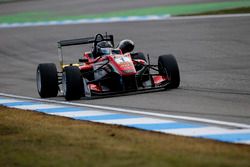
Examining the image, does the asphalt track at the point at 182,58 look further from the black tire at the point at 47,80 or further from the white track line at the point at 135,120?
the white track line at the point at 135,120

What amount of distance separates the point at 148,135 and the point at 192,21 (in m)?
17.9

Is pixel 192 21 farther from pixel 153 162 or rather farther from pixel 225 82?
pixel 153 162

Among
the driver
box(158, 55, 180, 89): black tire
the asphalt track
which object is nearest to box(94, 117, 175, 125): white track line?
the asphalt track

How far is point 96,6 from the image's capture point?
38.1 metres

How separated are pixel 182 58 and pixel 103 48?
193 inches

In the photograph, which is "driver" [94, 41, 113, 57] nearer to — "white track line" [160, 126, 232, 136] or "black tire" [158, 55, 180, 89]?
"black tire" [158, 55, 180, 89]

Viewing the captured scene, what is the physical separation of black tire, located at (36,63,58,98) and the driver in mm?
909

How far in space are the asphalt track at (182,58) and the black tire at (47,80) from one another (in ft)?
0.77

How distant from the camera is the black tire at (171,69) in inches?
524

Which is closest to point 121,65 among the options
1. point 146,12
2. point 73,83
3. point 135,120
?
point 73,83

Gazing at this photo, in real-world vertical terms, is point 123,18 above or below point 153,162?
below

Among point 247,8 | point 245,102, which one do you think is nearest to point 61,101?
point 245,102

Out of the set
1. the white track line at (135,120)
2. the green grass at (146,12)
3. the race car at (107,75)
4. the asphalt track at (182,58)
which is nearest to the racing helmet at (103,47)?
the race car at (107,75)

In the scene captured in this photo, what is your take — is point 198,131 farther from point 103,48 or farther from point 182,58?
point 182,58
